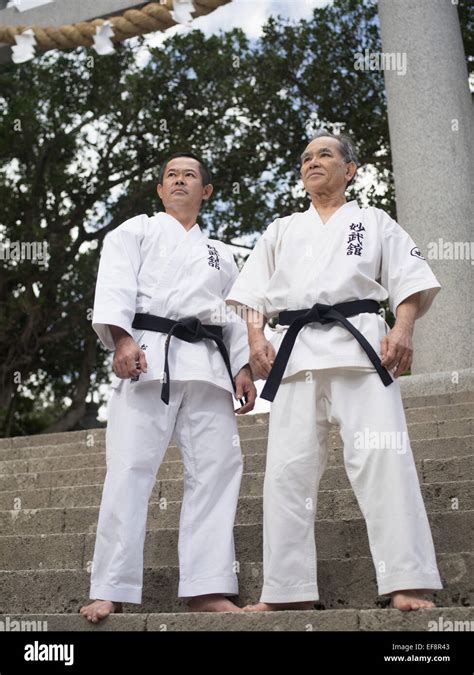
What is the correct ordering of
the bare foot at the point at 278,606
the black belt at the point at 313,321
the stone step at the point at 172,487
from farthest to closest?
the stone step at the point at 172,487
the black belt at the point at 313,321
the bare foot at the point at 278,606

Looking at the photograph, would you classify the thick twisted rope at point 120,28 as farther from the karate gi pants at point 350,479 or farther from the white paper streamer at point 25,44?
the karate gi pants at point 350,479

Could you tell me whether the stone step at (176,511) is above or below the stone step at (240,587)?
above

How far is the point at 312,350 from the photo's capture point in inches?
139

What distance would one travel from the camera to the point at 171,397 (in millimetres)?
3896

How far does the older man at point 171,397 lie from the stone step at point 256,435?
67.2 inches

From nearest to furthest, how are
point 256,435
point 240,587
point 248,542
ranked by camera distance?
point 240,587, point 248,542, point 256,435

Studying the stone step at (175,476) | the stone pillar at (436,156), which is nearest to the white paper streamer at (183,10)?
the stone pillar at (436,156)

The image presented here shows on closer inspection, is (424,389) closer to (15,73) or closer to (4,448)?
(4,448)

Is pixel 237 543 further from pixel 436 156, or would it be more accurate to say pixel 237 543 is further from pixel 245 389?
pixel 436 156

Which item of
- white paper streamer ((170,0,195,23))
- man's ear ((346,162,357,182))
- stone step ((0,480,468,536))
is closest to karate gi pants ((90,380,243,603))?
stone step ((0,480,468,536))

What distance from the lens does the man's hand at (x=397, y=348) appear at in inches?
135

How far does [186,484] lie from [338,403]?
82 cm

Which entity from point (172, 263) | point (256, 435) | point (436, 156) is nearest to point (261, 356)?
point (172, 263)
